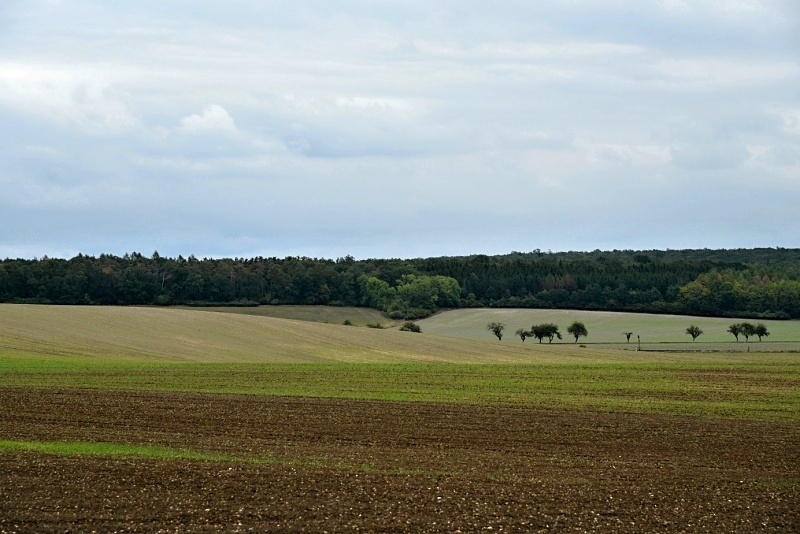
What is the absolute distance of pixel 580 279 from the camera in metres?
140

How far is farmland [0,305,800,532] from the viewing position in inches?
602

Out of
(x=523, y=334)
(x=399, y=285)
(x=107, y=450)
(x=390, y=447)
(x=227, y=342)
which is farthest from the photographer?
(x=399, y=285)

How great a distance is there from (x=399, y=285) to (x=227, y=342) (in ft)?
224

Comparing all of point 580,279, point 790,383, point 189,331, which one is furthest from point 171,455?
point 580,279

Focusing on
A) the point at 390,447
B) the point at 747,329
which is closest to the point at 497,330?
the point at 747,329

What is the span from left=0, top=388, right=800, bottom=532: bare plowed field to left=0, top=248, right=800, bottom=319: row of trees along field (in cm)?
7902

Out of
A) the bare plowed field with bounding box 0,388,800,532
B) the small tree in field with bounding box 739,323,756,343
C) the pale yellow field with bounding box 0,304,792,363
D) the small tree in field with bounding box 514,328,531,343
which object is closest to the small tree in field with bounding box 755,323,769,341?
the small tree in field with bounding box 739,323,756,343

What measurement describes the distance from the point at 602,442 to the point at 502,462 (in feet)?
14.2

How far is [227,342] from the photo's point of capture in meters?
63.8

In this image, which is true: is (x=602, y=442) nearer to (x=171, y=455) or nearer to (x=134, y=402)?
(x=171, y=455)

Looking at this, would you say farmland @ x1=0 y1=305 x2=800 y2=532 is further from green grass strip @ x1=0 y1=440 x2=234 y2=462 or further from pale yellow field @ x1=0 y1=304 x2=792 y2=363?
pale yellow field @ x1=0 y1=304 x2=792 y2=363

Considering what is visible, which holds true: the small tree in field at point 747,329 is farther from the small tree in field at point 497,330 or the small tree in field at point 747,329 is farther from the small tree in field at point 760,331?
the small tree in field at point 497,330

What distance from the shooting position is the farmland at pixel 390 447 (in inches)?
602

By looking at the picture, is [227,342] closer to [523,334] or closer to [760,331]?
[523,334]
